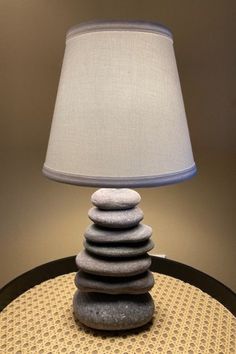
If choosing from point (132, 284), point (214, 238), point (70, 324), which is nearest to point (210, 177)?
point (214, 238)

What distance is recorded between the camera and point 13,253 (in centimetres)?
125

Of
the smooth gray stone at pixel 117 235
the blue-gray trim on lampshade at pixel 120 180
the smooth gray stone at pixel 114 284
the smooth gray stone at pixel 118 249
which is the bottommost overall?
the smooth gray stone at pixel 114 284

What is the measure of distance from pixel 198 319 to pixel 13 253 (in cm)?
70

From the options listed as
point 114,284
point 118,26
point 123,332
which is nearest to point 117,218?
point 114,284

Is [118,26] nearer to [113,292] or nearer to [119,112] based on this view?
[119,112]

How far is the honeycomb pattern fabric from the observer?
0.74 meters

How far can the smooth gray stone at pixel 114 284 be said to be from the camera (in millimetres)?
749

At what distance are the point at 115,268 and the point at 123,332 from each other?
0.53 feet

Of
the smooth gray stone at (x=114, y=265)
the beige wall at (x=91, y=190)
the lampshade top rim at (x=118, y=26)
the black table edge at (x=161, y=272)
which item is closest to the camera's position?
the lampshade top rim at (x=118, y=26)

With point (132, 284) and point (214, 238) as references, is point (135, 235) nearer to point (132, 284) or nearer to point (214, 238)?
point (132, 284)

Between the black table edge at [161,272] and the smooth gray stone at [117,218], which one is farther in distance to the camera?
the black table edge at [161,272]

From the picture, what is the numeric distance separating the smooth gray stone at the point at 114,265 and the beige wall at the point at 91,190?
0.42m

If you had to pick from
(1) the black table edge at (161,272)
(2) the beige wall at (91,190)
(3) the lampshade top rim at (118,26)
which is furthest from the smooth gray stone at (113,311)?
(3) the lampshade top rim at (118,26)

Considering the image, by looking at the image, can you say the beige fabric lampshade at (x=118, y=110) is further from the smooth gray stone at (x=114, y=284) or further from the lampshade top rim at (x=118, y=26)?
the smooth gray stone at (x=114, y=284)
